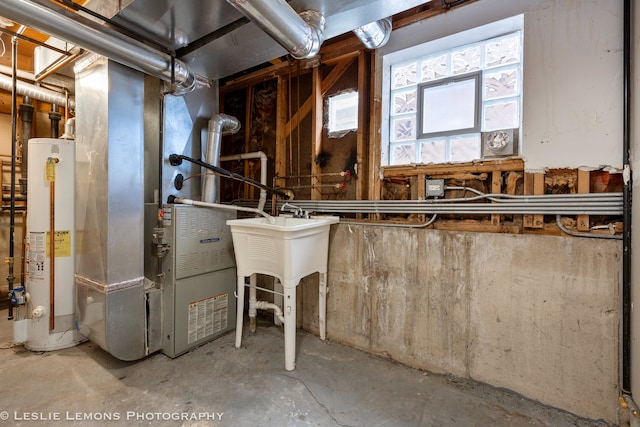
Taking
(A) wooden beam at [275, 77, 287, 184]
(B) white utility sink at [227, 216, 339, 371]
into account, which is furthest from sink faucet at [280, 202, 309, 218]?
(A) wooden beam at [275, 77, 287, 184]

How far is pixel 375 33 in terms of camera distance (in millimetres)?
1836

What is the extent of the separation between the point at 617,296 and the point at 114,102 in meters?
3.00

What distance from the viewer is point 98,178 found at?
6.01 ft

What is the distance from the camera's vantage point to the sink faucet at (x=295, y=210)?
2271 millimetres

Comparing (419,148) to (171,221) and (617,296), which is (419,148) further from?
(171,221)

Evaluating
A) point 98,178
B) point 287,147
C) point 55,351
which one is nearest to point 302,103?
point 287,147

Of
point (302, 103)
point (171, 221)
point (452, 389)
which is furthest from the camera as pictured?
point (302, 103)

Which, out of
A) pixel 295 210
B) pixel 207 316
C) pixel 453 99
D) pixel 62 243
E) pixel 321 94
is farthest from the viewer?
pixel 321 94

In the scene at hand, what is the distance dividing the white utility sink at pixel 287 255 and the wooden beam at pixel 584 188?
1405 millimetres

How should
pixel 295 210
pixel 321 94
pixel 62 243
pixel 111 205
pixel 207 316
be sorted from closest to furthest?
pixel 111 205 → pixel 62 243 → pixel 207 316 → pixel 295 210 → pixel 321 94

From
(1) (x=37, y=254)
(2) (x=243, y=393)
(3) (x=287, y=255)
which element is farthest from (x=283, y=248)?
(1) (x=37, y=254)

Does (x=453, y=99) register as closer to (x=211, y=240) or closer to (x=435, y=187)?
(x=435, y=187)

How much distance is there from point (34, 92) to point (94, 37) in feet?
5.66

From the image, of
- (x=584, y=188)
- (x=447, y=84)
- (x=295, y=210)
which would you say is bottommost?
(x=295, y=210)
